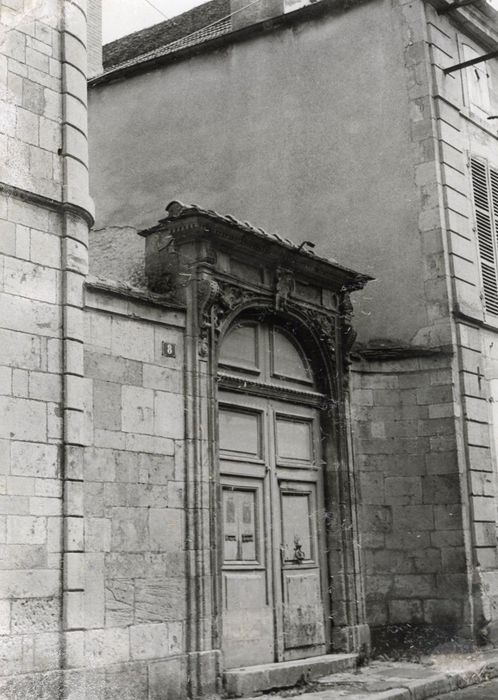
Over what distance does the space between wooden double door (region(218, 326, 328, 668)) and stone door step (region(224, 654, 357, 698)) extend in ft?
0.58

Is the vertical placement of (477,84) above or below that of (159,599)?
above

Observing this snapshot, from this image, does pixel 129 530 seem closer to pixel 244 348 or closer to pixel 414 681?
pixel 244 348

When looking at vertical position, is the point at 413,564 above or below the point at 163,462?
below

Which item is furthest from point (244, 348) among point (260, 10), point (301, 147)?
point (260, 10)

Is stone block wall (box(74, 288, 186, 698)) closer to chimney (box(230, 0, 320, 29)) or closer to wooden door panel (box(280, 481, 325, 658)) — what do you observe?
wooden door panel (box(280, 481, 325, 658))

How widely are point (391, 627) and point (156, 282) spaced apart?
417 centimetres

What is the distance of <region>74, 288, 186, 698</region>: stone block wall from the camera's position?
6.63 meters

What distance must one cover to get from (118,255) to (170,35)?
5967 mm

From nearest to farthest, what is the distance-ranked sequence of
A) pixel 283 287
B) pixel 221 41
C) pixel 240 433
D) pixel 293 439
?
1. pixel 240 433
2. pixel 283 287
3. pixel 293 439
4. pixel 221 41

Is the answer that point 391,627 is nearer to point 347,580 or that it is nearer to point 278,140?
point 347,580

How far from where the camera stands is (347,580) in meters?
9.00

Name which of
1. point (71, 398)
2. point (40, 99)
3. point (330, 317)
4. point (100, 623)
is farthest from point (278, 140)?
point (100, 623)

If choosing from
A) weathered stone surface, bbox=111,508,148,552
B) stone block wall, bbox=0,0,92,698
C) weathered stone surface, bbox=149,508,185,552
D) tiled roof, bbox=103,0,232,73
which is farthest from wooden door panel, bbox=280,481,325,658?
tiled roof, bbox=103,0,232,73

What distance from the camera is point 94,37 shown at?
14406 mm
